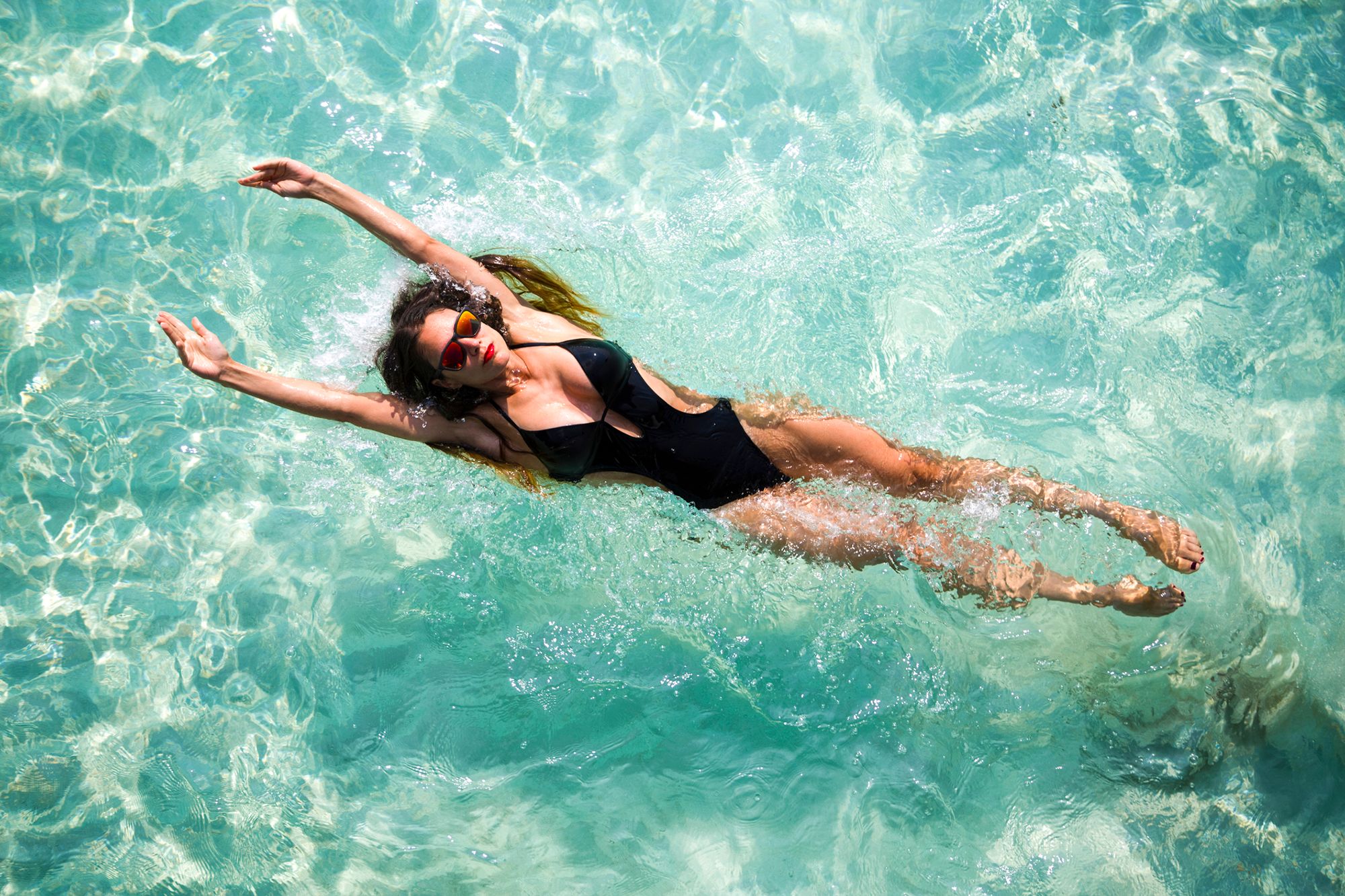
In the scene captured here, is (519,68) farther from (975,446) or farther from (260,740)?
(260,740)

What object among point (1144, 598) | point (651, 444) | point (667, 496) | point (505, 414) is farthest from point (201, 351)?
point (1144, 598)

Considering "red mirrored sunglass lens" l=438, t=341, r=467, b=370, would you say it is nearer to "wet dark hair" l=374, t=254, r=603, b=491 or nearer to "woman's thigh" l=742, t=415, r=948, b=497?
"wet dark hair" l=374, t=254, r=603, b=491

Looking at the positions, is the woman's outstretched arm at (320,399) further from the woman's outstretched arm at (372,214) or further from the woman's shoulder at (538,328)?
the woman's outstretched arm at (372,214)

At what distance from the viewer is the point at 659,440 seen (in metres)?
3.87

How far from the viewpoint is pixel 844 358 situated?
5.04 m

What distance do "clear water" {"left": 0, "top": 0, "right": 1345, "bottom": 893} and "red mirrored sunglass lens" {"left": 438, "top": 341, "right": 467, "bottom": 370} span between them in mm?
1280

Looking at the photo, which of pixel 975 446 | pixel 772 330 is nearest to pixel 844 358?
pixel 772 330

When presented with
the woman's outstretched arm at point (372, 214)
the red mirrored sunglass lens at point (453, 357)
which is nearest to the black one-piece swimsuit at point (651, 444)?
the red mirrored sunglass lens at point (453, 357)

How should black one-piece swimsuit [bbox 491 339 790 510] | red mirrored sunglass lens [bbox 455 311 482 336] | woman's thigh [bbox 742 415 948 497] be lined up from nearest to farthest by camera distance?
1. red mirrored sunglass lens [bbox 455 311 482 336]
2. black one-piece swimsuit [bbox 491 339 790 510]
3. woman's thigh [bbox 742 415 948 497]

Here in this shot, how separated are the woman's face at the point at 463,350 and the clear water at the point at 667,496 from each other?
1.18 m

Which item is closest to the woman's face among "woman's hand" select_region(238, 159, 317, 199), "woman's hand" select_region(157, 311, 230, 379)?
"woman's hand" select_region(157, 311, 230, 379)

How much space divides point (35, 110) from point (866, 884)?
6219 mm

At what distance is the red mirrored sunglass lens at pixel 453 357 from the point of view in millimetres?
3438

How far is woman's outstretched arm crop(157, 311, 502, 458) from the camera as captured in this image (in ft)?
11.4
